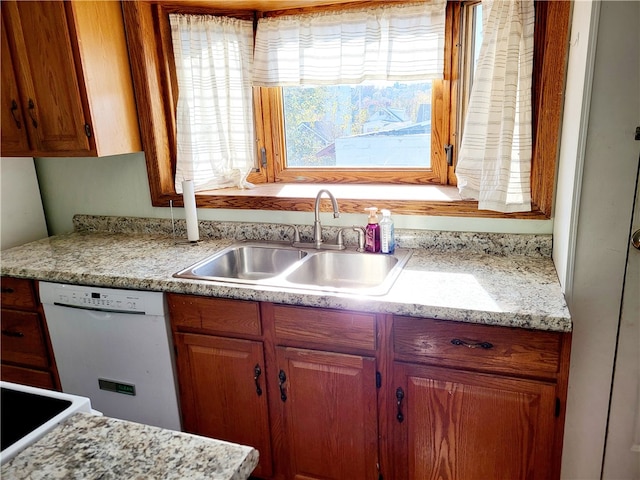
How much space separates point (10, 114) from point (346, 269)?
163 centimetres

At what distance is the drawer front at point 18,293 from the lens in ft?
6.74

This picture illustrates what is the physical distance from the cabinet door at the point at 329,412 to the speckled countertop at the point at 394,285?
224 mm

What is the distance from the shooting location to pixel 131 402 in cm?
199

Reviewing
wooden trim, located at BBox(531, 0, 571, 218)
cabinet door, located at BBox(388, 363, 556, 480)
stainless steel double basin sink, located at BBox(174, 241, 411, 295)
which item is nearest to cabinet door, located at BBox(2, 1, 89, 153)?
stainless steel double basin sink, located at BBox(174, 241, 411, 295)

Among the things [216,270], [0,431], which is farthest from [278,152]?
[0,431]

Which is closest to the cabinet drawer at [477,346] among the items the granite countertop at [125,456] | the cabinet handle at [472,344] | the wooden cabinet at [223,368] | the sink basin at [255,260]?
the cabinet handle at [472,344]

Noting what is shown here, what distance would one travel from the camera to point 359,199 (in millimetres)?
2076

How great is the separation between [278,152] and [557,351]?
1591 millimetres

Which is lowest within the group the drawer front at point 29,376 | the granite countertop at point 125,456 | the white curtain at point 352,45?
the drawer front at point 29,376

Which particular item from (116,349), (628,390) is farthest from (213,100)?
(628,390)

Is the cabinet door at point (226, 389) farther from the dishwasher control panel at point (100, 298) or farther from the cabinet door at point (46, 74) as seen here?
the cabinet door at point (46, 74)

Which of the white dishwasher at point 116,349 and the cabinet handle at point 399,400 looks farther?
the white dishwasher at point 116,349

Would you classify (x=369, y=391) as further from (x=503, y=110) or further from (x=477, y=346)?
(x=503, y=110)

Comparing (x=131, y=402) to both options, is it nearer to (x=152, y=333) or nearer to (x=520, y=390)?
(x=152, y=333)
